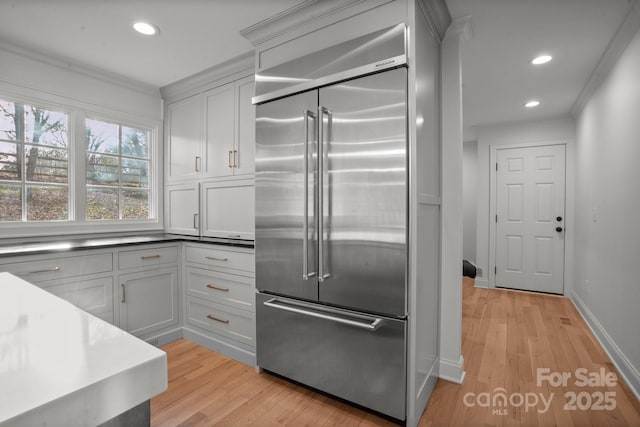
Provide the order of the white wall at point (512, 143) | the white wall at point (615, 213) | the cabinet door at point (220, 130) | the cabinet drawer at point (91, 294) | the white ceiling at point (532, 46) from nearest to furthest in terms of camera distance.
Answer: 1. the white ceiling at point (532, 46)
2. the white wall at point (615, 213)
3. the cabinet drawer at point (91, 294)
4. the cabinet door at point (220, 130)
5. the white wall at point (512, 143)

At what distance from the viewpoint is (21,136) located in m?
2.62

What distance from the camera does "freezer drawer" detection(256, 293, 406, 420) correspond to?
170 centimetres

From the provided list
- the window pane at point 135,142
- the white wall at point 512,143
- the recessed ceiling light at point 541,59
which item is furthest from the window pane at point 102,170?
the white wall at point 512,143

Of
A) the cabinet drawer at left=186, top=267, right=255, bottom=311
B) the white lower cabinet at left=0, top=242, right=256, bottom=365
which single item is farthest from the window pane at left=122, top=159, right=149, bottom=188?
the cabinet drawer at left=186, top=267, right=255, bottom=311

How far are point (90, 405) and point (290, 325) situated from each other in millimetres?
1762

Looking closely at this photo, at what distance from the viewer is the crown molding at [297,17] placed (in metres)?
1.82

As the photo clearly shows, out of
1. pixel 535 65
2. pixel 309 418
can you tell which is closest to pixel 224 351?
pixel 309 418

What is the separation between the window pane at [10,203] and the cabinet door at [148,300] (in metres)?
1.01

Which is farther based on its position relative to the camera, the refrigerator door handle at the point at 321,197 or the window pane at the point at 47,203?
the window pane at the point at 47,203

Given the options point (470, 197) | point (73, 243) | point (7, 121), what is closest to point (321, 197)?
point (73, 243)

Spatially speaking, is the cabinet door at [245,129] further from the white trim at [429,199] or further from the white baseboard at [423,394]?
the white baseboard at [423,394]

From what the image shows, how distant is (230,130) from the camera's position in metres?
2.83

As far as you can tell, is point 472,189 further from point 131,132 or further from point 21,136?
point 21,136

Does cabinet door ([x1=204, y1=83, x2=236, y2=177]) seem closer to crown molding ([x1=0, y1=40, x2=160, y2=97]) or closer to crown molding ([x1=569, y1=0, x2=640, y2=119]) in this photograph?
crown molding ([x1=0, y1=40, x2=160, y2=97])
